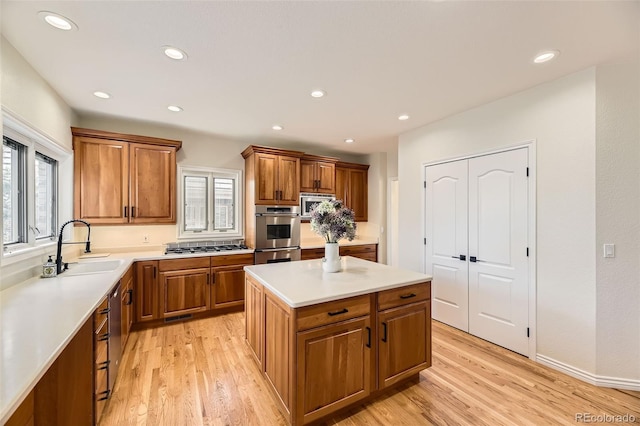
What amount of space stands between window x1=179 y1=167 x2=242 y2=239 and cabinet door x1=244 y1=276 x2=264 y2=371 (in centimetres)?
200

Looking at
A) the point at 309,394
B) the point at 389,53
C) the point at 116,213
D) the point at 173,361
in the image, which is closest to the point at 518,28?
the point at 389,53

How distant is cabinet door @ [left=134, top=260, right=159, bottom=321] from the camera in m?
3.24

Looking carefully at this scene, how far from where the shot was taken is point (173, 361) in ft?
8.50

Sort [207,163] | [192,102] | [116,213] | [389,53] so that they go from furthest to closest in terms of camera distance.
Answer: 1. [207,163]
2. [116,213]
3. [192,102]
4. [389,53]

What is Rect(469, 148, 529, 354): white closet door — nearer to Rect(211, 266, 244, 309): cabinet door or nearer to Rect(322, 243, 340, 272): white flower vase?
Rect(322, 243, 340, 272): white flower vase

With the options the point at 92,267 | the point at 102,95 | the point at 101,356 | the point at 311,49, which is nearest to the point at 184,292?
the point at 92,267

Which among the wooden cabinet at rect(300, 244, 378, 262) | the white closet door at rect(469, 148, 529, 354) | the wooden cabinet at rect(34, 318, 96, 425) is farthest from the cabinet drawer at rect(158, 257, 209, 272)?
the white closet door at rect(469, 148, 529, 354)

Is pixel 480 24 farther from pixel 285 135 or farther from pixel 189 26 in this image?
pixel 285 135

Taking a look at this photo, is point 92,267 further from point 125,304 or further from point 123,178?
point 123,178

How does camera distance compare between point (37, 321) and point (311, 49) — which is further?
point (311, 49)

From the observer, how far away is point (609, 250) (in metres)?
2.19

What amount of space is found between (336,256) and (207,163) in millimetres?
2925

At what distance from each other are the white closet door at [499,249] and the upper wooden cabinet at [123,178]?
3.92 metres

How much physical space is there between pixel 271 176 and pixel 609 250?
12.5 ft
